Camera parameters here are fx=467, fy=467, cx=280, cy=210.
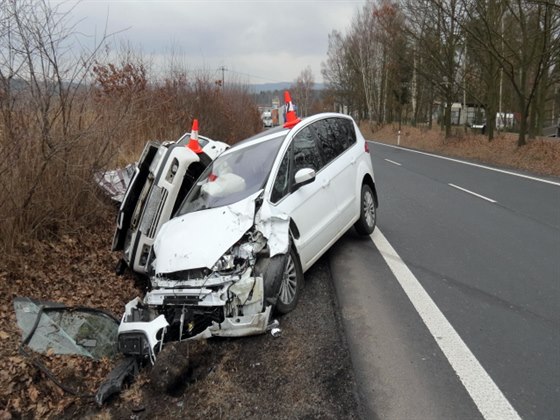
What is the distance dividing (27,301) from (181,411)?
7.42ft

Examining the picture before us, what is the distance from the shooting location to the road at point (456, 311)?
3311 mm

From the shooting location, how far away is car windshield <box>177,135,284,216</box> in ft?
16.6

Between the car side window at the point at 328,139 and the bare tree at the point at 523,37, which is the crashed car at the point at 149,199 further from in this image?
the bare tree at the point at 523,37

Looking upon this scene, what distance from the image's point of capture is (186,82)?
45.2 ft

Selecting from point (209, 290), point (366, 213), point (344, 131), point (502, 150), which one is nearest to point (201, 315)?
point (209, 290)

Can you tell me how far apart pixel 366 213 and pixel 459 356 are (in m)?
3.62

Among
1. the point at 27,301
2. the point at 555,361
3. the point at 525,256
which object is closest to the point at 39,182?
the point at 27,301

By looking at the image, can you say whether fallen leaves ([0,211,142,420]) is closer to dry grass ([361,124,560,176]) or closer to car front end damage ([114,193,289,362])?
car front end damage ([114,193,289,362])

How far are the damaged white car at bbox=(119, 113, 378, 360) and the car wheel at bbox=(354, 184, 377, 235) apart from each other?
457mm

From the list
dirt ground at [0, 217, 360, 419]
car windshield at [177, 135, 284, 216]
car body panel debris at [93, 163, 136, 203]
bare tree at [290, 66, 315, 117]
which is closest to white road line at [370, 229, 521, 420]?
dirt ground at [0, 217, 360, 419]

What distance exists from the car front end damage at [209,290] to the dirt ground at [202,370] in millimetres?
218

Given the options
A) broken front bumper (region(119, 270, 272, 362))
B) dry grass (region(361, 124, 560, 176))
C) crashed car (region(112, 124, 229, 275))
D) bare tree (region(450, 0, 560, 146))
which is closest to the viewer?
broken front bumper (region(119, 270, 272, 362))

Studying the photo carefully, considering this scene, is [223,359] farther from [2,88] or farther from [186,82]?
[186,82]

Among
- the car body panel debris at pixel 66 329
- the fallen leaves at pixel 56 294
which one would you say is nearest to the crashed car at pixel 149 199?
the fallen leaves at pixel 56 294
